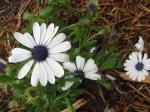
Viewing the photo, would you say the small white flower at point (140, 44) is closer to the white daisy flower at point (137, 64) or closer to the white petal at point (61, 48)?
the white daisy flower at point (137, 64)

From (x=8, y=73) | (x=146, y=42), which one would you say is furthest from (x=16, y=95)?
(x=146, y=42)

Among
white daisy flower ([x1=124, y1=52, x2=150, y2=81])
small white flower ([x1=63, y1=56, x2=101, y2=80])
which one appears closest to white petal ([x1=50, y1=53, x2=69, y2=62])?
small white flower ([x1=63, y1=56, x2=101, y2=80])

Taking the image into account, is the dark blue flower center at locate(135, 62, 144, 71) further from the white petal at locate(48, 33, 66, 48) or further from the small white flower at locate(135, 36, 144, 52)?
the white petal at locate(48, 33, 66, 48)

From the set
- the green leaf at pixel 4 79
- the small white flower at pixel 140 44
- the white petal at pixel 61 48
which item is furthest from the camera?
the small white flower at pixel 140 44

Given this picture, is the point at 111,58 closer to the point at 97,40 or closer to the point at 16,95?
the point at 97,40

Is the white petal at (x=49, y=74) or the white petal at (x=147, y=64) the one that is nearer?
the white petal at (x=49, y=74)

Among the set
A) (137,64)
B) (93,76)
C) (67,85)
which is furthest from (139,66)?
(67,85)

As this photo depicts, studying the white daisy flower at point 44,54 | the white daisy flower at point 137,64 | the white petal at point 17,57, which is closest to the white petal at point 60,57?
the white daisy flower at point 44,54
